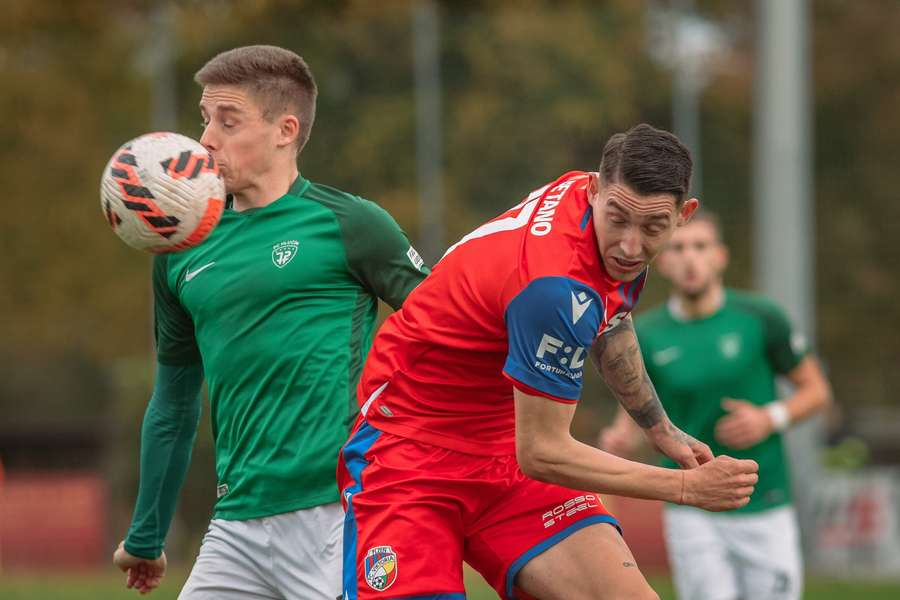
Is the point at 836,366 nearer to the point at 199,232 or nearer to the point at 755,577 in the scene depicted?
the point at 755,577

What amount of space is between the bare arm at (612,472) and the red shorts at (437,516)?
12.1 inches

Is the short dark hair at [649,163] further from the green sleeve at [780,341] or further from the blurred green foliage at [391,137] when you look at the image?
the blurred green foliage at [391,137]

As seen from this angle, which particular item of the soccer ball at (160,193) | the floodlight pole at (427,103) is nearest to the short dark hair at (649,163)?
the soccer ball at (160,193)

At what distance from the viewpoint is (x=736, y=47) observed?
2527 centimetres

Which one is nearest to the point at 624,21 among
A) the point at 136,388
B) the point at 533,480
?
the point at 136,388

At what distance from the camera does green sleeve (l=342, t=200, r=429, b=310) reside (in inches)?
193

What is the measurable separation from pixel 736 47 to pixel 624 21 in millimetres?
A: 6023

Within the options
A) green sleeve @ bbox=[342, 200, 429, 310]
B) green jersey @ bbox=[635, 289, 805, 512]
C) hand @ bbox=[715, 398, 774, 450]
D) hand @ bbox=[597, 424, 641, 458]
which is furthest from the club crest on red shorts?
green jersey @ bbox=[635, 289, 805, 512]

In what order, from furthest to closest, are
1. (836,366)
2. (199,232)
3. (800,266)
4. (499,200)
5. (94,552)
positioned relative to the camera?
(836,366) → (499,200) → (94,552) → (800,266) → (199,232)

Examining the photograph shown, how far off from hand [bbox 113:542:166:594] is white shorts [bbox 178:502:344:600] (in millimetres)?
489

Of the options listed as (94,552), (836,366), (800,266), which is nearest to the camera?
(800,266)

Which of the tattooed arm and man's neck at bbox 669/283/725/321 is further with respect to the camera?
man's neck at bbox 669/283/725/321

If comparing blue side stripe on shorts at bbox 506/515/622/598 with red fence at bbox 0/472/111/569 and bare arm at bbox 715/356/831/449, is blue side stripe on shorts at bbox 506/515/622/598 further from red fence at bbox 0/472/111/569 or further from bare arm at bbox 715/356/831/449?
red fence at bbox 0/472/111/569

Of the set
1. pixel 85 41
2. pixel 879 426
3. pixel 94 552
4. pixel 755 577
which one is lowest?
pixel 94 552
